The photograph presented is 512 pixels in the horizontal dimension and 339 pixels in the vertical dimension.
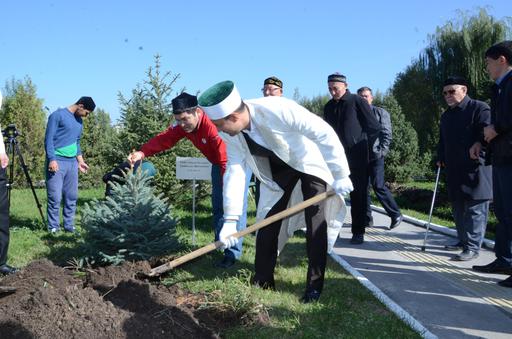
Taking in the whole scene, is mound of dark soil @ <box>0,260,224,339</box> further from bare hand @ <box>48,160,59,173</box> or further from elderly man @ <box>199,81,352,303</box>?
bare hand @ <box>48,160,59,173</box>

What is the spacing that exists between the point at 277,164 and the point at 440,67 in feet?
84.0

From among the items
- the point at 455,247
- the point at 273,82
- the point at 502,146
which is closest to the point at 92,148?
the point at 273,82

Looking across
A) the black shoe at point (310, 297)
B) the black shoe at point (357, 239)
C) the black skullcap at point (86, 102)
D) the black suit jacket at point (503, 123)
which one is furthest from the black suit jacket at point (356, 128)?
the black skullcap at point (86, 102)

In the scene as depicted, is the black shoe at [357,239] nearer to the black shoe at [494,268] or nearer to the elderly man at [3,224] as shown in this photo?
the black shoe at [494,268]

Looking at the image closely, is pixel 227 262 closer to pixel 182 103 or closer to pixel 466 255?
pixel 182 103

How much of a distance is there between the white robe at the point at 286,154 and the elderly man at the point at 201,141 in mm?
727

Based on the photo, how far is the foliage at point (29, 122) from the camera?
739 inches

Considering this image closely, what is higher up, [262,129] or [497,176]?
[262,129]

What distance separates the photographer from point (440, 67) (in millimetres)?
27078

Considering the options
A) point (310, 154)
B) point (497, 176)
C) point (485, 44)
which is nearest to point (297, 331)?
point (310, 154)

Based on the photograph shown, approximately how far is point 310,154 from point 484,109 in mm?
2662

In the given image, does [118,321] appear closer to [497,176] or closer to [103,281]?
[103,281]

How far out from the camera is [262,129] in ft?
12.8

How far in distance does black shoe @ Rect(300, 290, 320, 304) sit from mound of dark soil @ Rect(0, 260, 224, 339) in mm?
885
